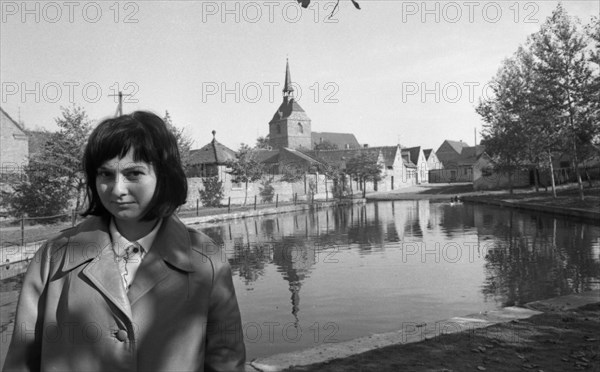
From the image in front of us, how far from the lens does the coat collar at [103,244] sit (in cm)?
182

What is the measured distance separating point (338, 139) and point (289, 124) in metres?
26.5

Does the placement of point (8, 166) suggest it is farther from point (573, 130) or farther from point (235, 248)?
point (573, 130)

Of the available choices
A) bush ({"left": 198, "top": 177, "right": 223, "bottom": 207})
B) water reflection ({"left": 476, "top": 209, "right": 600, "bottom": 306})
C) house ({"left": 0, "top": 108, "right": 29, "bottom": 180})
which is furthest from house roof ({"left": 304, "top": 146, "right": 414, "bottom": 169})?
water reflection ({"left": 476, "top": 209, "right": 600, "bottom": 306})

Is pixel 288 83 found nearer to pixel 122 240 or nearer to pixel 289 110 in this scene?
pixel 289 110

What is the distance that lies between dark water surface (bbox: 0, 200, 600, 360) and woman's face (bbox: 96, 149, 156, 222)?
475 centimetres

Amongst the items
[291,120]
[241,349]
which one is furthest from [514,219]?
[291,120]

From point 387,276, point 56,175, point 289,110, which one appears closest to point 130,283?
point 387,276

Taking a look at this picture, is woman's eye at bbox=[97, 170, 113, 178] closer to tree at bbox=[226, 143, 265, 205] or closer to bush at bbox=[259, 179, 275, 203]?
tree at bbox=[226, 143, 265, 205]

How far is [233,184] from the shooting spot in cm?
4341

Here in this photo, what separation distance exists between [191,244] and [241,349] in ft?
1.50

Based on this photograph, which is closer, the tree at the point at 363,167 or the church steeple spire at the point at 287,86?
the tree at the point at 363,167

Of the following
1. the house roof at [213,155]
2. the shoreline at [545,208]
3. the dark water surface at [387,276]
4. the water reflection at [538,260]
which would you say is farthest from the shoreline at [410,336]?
the house roof at [213,155]

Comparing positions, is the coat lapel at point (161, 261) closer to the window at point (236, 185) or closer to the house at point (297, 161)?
the house at point (297, 161)

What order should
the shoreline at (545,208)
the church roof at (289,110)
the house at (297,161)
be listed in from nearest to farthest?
1. the shoreline at (545,208)
2. the house at (297,161)
3. the church roof at (289,110)
